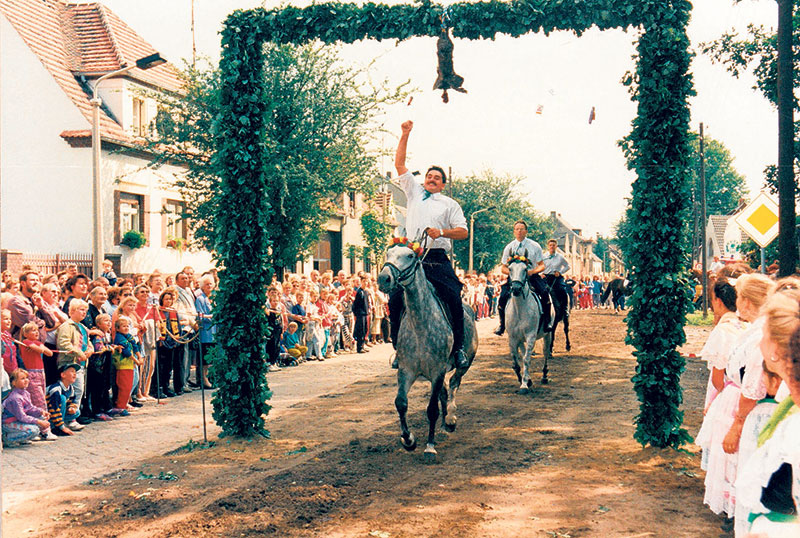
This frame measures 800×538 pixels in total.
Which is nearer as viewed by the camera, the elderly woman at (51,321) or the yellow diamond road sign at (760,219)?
the elderly woman at (51,321)

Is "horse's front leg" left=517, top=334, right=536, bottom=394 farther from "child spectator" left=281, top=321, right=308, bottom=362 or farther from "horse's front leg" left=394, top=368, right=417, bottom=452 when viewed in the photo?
"child spectator" left=281, top=321, right=308, bottom=362

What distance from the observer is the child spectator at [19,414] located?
9328mm

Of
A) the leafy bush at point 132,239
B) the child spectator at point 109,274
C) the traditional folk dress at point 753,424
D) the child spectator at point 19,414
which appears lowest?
the child spectator at point 19,414

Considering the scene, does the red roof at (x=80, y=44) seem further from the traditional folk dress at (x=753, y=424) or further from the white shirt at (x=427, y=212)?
the traditional folk dress at (x=753, y=424)

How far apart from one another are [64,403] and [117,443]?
57.1 inches

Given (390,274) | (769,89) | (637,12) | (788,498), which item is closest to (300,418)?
(390,274)

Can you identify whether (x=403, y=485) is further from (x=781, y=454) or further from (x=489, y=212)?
(x=489, y=212)

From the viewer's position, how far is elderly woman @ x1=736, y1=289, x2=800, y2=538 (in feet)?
8.82

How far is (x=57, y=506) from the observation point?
6.69 m

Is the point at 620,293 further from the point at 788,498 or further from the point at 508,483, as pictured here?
the point at 788,498

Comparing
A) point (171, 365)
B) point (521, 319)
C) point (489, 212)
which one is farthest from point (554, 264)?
point (489, 212)

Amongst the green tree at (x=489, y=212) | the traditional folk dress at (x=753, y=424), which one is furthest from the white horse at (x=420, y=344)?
the green tree at (x=489, y=212)

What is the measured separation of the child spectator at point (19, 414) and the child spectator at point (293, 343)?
892 cm

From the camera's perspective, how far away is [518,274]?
13.3m
